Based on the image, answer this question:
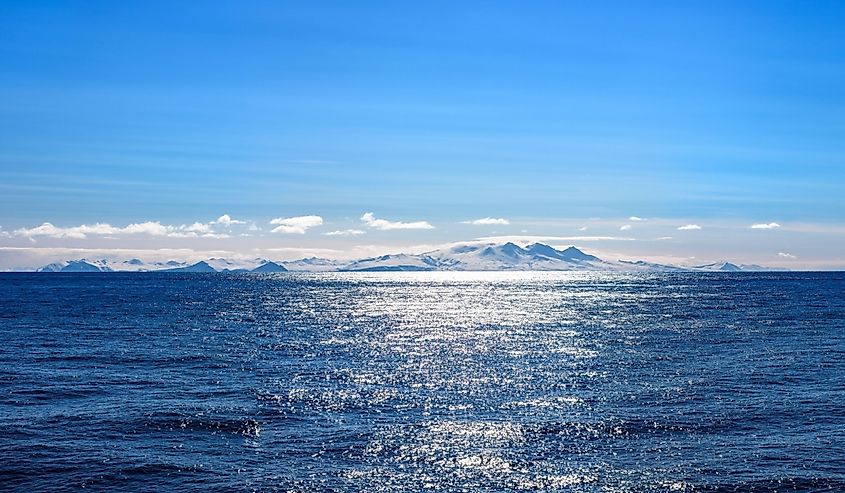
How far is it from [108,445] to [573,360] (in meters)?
47.3

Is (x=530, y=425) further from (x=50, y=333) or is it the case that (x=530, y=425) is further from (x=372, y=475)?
(x=50, y=333)

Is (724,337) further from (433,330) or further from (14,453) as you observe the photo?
(14,453)

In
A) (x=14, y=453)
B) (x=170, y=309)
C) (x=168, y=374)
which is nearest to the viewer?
(x=14, y=453)

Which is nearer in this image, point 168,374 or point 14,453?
point 14,453

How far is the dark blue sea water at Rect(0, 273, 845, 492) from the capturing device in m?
34.6

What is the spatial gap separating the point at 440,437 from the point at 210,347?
48862 millimetres

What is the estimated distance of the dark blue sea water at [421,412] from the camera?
1361 inches

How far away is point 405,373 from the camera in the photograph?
64125 millimetres

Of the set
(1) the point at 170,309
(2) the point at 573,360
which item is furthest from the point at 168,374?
(1) the point at 170,309

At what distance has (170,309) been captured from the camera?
5797 inches

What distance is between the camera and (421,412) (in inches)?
1869

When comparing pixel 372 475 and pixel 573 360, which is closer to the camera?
pixel 372 475

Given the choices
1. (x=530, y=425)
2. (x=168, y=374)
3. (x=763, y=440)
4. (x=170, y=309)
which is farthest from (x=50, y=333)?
(x=763, y=440)

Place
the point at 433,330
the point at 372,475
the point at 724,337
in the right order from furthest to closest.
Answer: the point at 433,330, the point at 724,337, the point at 372,475
